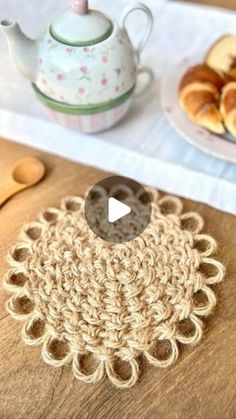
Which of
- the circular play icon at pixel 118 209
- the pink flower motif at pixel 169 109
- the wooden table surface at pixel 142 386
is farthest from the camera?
the pink flower motif at pixel 169 109

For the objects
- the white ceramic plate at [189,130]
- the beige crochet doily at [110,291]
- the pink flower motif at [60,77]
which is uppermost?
the pink flower motif at [60,77]

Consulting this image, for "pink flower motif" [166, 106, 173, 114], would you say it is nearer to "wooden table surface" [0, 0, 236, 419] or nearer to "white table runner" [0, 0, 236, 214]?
"white table runner" [0, 0, 236, 214]

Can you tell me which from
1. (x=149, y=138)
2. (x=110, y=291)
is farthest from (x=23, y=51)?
(x=110, y=291)

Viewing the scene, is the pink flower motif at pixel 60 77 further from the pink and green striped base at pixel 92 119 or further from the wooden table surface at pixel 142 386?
the wooden table surface at pixel 142 386

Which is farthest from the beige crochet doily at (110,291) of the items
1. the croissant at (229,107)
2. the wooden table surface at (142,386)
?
the croissant at (229,107)

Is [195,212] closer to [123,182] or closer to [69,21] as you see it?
[123,182]

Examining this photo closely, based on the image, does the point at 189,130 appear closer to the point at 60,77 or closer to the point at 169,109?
the point at 169,109

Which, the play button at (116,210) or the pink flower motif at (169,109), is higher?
the pink flower motif at (169,109)
